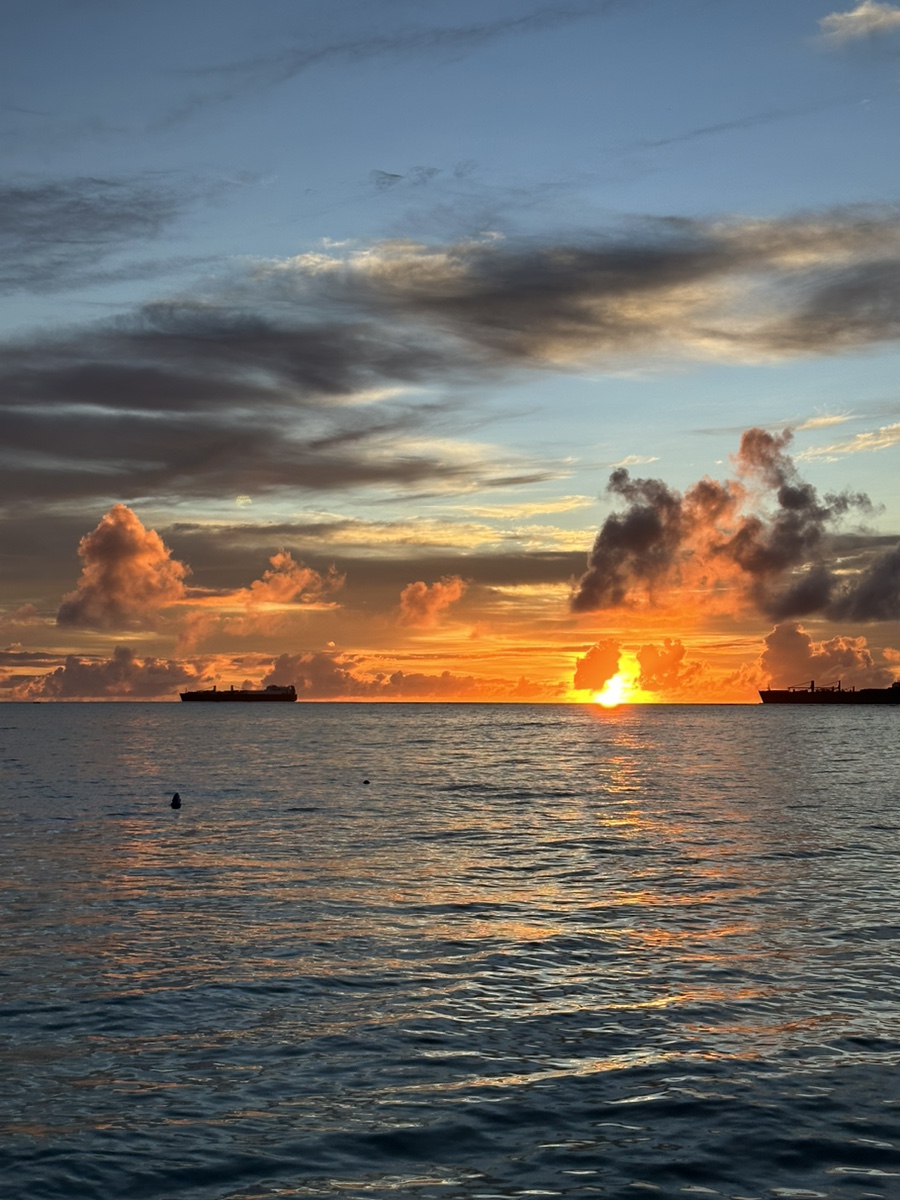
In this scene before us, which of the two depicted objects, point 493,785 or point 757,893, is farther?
point 493,785

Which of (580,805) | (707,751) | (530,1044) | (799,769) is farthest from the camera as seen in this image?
(707,751)

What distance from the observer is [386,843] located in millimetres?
50781

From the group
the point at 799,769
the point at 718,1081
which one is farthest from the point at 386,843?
the point at 799,769

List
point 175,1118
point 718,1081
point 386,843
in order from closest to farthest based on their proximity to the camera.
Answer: point 175,1118 < point 718,1081 < point 386,843

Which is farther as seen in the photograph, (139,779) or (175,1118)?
(139,779)

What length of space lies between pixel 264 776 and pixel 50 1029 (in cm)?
7361

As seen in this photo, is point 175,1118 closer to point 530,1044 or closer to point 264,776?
point 530,1044

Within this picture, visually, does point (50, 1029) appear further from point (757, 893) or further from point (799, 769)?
point (799, 769)

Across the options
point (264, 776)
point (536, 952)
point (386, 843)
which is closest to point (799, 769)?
point (264, 776)

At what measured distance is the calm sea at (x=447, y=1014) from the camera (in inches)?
626

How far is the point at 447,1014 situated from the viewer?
75.5 feet

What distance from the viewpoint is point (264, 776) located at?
94938 mm

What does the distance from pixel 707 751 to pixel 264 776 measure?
74386mm

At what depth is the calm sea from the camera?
15.9 meters
